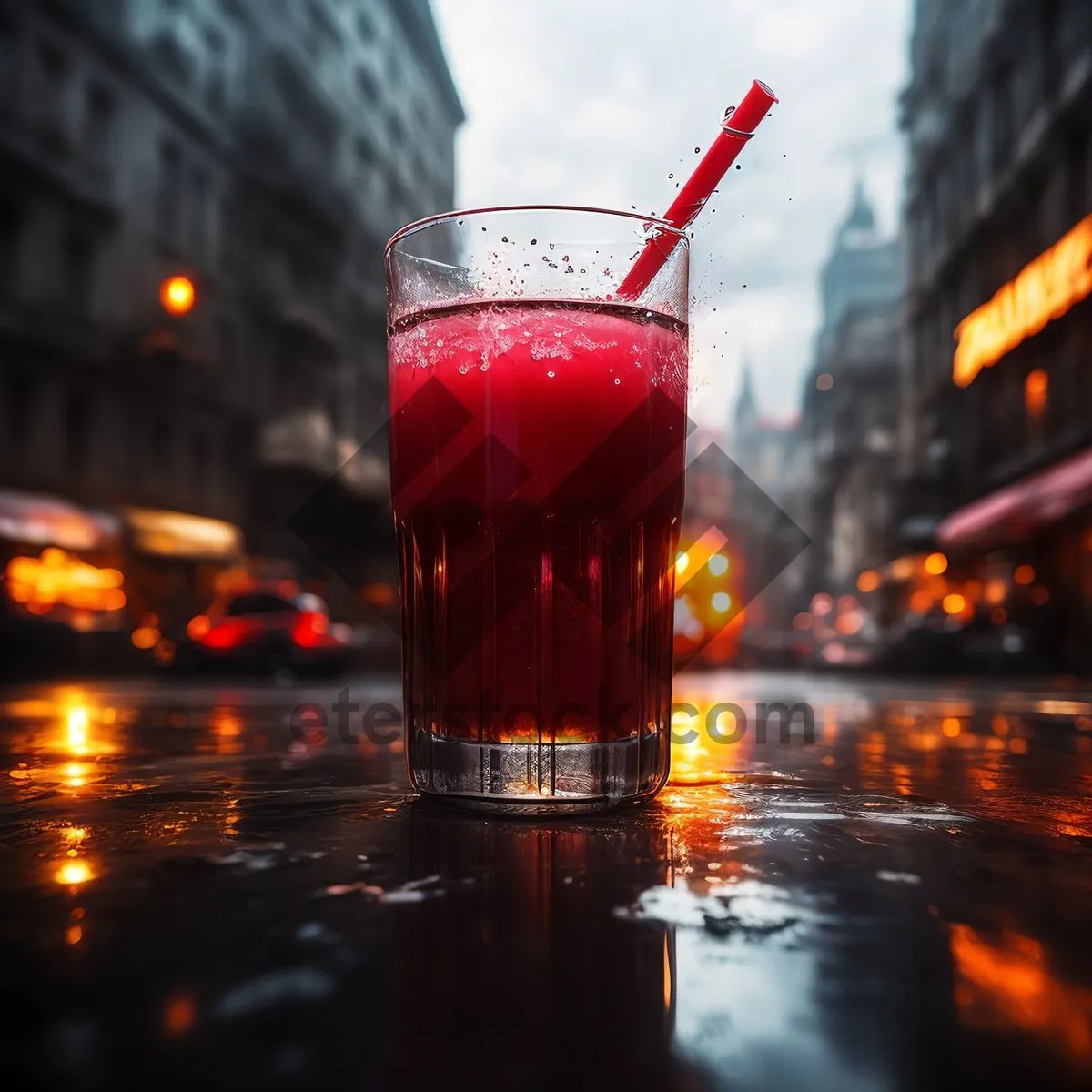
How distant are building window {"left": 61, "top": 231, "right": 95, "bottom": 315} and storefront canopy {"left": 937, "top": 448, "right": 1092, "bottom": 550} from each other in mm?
15408

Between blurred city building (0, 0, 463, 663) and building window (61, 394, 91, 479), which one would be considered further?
building window (61, 394, 91, 479)

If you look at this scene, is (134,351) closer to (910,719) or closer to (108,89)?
(108,89)

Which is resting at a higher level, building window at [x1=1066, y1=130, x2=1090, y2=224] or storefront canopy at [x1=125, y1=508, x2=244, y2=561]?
building window at [x1=1066, y1=130, x2=1090, y2=224]

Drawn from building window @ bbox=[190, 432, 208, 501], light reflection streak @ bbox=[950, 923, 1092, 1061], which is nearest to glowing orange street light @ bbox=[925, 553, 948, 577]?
building window @ bbox=[190, 432, 208, 501]

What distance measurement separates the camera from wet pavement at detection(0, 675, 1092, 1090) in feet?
1.60

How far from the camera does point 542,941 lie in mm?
653

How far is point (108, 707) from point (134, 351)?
1690 cm

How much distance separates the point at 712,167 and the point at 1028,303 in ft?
60.0

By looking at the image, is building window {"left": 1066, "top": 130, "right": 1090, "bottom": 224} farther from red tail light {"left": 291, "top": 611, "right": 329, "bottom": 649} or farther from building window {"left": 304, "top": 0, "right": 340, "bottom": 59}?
building window {"left": 304, "top": 0, "right": 340, "bottom": 59}

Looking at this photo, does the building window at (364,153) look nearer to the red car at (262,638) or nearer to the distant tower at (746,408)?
the red car at (262,638)

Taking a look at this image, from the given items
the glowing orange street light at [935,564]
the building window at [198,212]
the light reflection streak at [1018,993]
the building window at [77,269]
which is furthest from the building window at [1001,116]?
the light reflection streak at [1018,993]

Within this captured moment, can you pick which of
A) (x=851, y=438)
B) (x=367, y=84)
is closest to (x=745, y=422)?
(x=851, y=438)

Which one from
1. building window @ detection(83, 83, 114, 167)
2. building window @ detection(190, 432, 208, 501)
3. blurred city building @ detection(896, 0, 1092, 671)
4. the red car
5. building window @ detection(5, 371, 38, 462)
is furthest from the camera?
building window @ detection(190, 432, 208, 501)

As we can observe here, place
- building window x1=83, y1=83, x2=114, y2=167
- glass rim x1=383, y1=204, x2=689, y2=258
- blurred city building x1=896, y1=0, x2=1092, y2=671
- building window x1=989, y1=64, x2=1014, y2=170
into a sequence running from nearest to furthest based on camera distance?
glass rim x1=383, y1=204, x2=689, y2=258, blurred city building x1=896, y1=0, x2=1092, y2=671, building window x1=83, y1=83, x2=114, y2=167, building window x1=989, y1=64, x2=1014, y2=170
